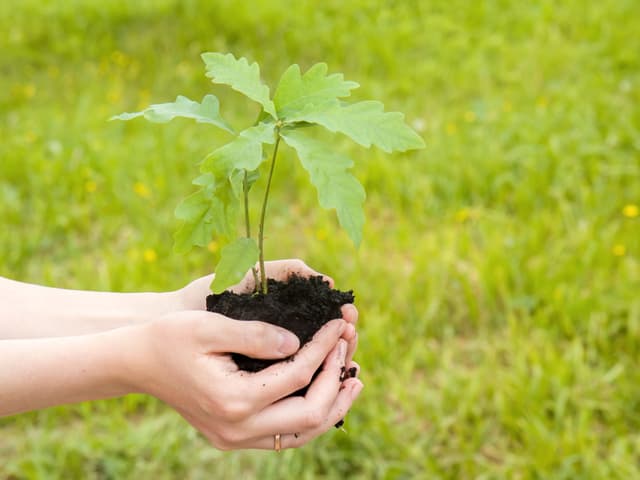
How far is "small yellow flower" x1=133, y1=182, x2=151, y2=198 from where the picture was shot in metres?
3.39

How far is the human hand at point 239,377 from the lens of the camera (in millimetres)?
1192

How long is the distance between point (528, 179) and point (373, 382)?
1243 mm

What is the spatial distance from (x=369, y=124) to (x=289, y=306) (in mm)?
392

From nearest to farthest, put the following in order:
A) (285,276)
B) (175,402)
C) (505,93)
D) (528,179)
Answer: (175,402) < (285,276) < (528,179) < (505,93)

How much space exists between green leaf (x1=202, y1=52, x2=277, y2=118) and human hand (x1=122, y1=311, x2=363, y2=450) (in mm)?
342

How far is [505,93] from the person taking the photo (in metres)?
3.97

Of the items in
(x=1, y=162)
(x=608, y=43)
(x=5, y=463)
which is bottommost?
(x=5, y=463)

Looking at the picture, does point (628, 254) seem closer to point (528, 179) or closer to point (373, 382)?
point (528, 179)

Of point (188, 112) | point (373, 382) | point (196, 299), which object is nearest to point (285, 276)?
point (196, 299)

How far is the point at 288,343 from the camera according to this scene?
122 centimetres

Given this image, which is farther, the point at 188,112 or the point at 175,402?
the point at 175,402

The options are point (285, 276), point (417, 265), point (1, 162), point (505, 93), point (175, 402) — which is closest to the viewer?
point (175, 402)

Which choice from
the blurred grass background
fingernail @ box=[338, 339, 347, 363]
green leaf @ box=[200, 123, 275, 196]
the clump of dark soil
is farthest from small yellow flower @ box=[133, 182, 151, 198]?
green leaf @ box=[200, 123, 275, 196]

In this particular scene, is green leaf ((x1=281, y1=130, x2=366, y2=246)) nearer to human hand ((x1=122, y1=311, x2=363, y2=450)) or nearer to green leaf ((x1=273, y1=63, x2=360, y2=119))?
green leaf ((x1=273, y1=63, x2=360, y2=119))
